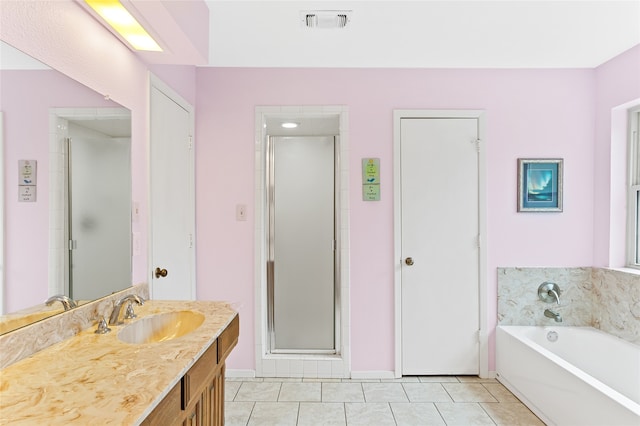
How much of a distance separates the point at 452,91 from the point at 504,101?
1.40ft

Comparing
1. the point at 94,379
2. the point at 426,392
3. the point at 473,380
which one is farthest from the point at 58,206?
the point at 473,380

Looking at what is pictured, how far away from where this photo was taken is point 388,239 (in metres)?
2.95

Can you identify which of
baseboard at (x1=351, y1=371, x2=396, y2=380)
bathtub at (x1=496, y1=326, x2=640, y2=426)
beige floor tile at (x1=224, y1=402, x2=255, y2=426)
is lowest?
beige floor tile at (x1=224, y1=402, x2=255, y2=426)

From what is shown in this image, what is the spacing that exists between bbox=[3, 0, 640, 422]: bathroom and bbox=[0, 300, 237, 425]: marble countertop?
158 cm

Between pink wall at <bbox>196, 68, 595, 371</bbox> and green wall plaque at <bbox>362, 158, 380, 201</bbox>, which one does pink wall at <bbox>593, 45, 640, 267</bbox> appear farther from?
green wall plaque at <bbox>362, 158, 380, 201</bbox>

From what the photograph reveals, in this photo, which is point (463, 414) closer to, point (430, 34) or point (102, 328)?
point (102, 328)

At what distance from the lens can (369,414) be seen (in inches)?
Result: 94.7

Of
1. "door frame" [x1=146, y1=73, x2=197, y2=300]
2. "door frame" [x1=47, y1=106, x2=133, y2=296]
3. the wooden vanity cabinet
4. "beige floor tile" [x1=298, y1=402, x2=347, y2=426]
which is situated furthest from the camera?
"beige floor tile" [x1=298, y1=402, x2=347, y2=426]

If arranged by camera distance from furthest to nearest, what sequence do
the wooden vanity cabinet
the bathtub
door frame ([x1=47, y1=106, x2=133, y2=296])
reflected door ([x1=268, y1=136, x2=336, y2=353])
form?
reflected door ([x1=268, y1=136, x2=336, y2=353]) < the bathtub < door frame ([x1=47, y1=106, x2=133, y2=296]) < the wooden vanity cabinet

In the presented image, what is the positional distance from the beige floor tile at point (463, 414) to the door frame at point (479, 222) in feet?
1.62

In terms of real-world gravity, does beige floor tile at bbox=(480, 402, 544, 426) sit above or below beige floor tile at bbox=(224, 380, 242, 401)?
above

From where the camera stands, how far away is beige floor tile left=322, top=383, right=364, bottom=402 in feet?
8.52

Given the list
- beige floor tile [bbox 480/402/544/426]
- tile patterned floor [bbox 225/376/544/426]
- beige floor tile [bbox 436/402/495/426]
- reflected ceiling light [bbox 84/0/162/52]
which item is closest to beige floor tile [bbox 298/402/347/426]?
tile patterned floor [bbox 225/376/544/426]

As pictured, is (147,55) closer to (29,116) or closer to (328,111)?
(29,116)
